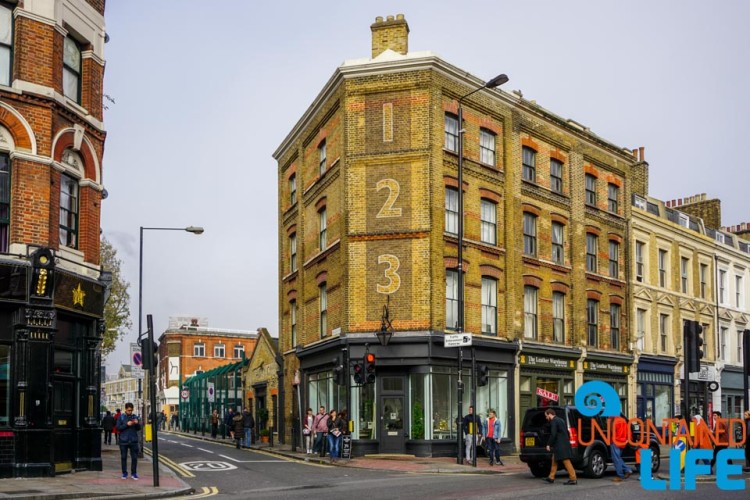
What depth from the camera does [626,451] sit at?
910 inches

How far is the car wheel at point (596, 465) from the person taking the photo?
70.0ft

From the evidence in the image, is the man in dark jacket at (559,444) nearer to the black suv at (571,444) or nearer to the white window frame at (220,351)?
the black suv at (571,444)

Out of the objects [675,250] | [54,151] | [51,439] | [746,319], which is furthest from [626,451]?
[746,319]

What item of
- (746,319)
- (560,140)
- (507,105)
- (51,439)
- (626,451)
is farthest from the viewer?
(746,319)

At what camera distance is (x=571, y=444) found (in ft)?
69.8

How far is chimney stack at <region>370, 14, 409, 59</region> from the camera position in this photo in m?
32.8

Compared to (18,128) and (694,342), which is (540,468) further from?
(18,128)

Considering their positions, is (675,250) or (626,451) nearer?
(626,451)

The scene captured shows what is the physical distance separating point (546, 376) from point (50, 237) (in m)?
21.1

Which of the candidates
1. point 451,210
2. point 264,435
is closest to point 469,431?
point 451,210

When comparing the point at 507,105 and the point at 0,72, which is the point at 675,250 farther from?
the point at 0,72

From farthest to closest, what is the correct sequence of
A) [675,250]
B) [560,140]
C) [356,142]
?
[675,250] < [560,140] < [356,142]

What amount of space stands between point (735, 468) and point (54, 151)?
650 inches

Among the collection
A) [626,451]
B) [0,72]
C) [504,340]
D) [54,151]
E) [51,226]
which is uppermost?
[0,72]
